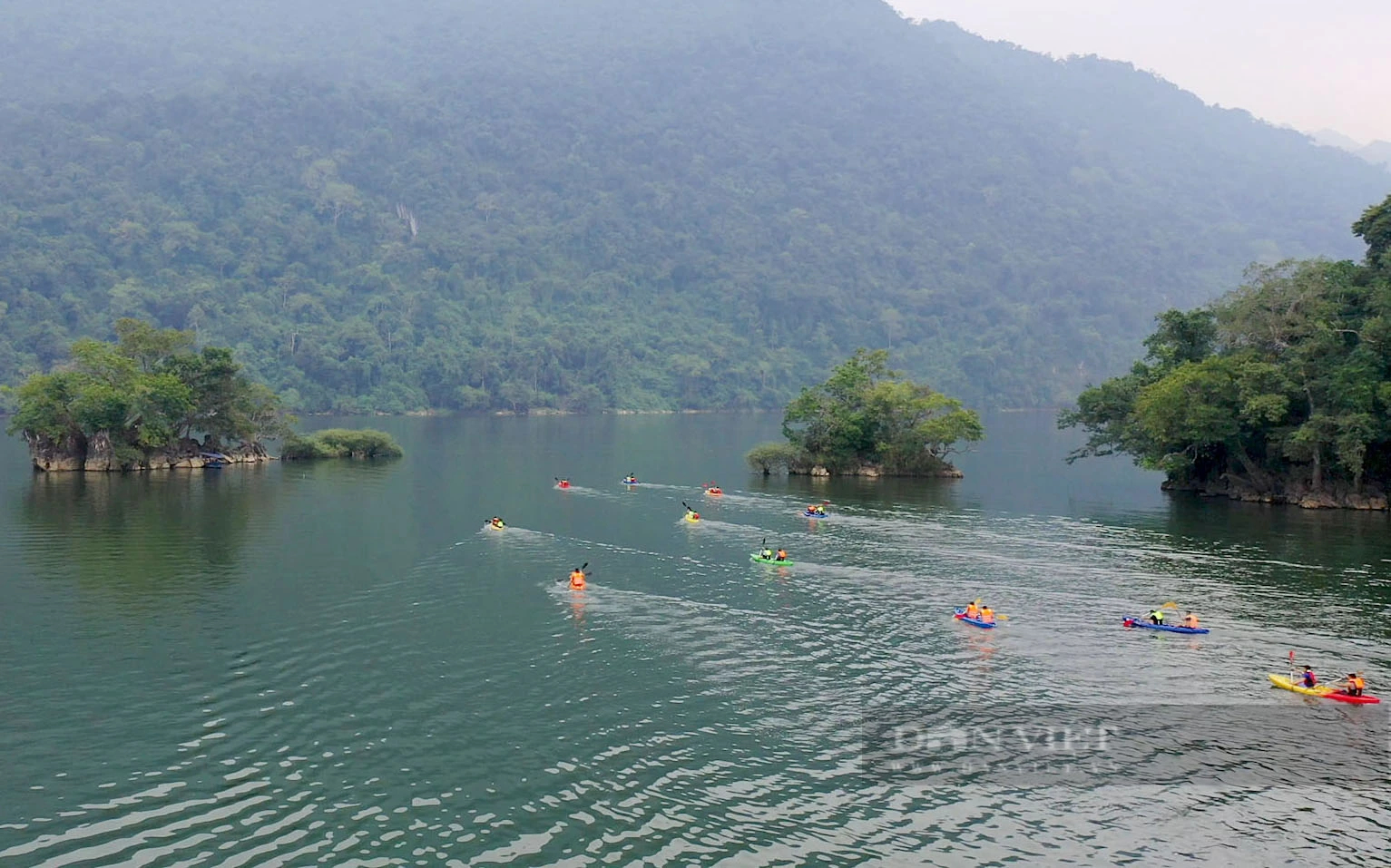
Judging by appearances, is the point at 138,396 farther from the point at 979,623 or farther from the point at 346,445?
the point at 979,623

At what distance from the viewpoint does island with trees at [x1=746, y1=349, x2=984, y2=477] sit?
110m

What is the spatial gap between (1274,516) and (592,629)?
2343 inches

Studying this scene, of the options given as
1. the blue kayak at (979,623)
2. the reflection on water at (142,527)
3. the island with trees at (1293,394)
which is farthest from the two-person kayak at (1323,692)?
the island with trees at (1293,394)

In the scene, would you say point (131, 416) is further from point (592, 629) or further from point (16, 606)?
point (592, 629)

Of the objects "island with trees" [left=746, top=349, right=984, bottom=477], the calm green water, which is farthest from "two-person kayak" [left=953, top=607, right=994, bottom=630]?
"island with trees" [left=746, top=349, right=984, bottom=477]

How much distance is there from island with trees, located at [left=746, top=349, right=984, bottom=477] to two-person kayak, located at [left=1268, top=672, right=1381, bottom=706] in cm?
7083

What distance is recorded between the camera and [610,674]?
38.3 m

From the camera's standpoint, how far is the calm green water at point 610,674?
2605 cm

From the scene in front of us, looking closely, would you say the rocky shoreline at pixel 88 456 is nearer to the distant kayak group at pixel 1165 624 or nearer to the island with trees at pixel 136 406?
the island with trees at pixel 136 406

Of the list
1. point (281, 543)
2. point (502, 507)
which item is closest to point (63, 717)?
point (281, 543)

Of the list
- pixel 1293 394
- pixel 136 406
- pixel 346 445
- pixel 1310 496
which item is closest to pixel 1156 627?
pixel 1293 394

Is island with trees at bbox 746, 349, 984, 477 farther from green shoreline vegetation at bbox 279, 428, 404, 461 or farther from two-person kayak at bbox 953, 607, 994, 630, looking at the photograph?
two-person kayak at bbox 953, 607, 994, 630

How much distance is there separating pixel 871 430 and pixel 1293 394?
128ft

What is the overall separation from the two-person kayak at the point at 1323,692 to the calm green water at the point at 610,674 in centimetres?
59
